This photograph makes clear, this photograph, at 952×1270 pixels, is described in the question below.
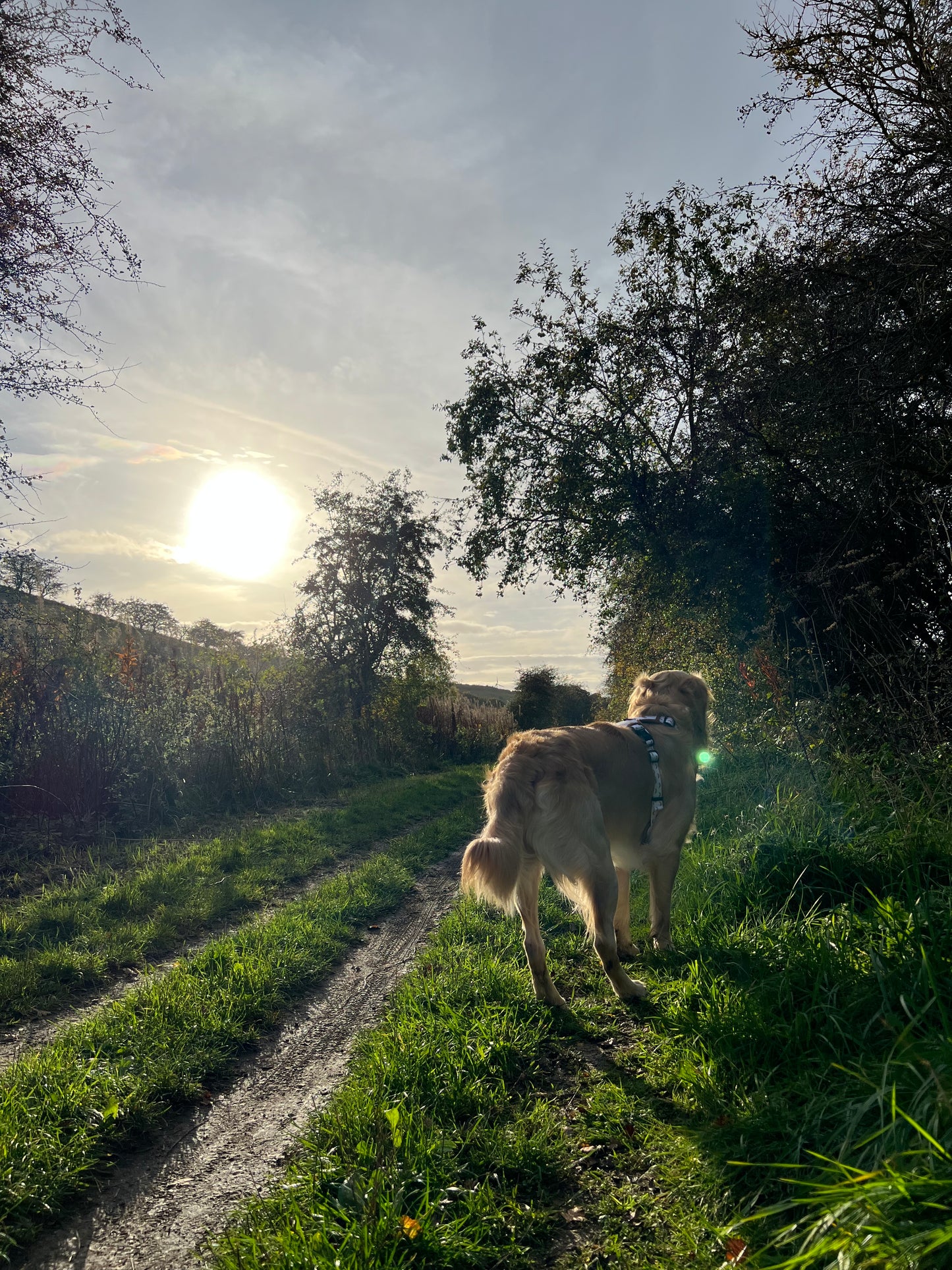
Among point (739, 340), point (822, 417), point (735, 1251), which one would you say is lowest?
point (735, 1251)

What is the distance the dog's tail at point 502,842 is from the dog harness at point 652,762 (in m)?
1.22

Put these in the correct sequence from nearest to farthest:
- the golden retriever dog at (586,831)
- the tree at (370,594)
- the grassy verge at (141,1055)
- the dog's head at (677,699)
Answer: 1. the grassy verge at (141,1055)
2. the golden retriever dog at (586,831)
3. the dog's head at (677,699)
4. the tree at (370,594)

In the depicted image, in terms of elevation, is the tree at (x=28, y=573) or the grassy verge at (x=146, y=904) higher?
the tree at (x=28, y=573)

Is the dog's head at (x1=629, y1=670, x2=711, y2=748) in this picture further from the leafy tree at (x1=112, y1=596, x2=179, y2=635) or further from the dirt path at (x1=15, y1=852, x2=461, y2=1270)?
the leafy tree at (x1=112, y1=596, x2=179, y2=635)

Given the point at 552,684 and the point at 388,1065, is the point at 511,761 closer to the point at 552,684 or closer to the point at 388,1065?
the point at 388,1065

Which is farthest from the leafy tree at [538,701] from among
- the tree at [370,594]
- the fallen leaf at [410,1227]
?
the fallen leaf at [410,1227]

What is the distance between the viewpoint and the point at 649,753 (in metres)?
5.14

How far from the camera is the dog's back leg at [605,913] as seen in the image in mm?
4129

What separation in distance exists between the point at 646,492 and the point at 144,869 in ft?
40.0

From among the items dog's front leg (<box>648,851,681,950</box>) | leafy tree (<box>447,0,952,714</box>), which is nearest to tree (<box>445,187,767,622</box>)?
leafy tree (<box>447,0,952,714</box>)

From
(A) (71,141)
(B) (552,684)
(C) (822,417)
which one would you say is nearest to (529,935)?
(C) (822,417)

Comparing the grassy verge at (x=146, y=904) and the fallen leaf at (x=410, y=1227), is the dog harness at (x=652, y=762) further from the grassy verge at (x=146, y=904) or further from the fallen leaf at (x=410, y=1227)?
the grassy verge at (x=146, y=904)

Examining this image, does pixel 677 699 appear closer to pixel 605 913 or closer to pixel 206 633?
pixel 605 913

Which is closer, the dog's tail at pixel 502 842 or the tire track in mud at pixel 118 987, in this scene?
the dog's tail at pixel 502 842
